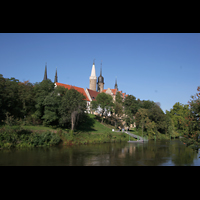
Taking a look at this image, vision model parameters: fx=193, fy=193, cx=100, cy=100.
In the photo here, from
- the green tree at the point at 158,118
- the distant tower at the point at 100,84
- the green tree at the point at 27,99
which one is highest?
the distant tower at the point at 100,84

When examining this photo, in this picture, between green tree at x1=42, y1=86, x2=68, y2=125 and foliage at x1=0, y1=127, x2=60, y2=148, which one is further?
green tree at x1=42, y1=86, x2=68, y2=125

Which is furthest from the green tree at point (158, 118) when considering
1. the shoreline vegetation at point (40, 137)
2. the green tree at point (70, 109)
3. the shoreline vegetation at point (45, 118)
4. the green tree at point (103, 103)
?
the green tree at point (70, 109)

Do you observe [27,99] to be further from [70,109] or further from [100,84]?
[100,84]

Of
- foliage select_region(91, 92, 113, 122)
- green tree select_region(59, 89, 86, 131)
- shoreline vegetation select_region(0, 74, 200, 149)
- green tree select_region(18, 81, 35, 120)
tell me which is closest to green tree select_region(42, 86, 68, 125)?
shoreline vegetation select_region(0, 74, 200, 149)

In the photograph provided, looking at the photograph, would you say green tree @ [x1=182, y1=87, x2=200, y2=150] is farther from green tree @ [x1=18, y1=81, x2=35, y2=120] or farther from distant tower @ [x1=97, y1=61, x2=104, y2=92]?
distant tower @ [x1=97, y1=61, x2=104, y2=92]

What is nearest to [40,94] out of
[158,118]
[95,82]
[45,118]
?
[45,118]

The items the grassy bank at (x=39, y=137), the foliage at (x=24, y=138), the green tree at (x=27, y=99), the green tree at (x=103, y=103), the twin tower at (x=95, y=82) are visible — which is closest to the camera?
the foliage at (x=24, y=138)

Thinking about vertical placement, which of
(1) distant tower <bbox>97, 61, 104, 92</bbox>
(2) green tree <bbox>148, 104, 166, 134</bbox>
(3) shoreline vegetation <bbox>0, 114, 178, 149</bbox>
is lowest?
(3) shoreline vegetation <bbox>0, 114, 178, 149</bbox>

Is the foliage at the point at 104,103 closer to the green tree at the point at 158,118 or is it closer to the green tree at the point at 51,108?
the green tree at the point at 158,118

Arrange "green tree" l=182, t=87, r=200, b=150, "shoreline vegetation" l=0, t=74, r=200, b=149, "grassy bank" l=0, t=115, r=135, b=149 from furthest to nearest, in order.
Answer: "shoreline vegetation" l=0, t=74, r=200, b=149 < "grassy bank" l=0, t=115, r=135, b=149 < "green tree" l=182, t=87, r=200, b=150
